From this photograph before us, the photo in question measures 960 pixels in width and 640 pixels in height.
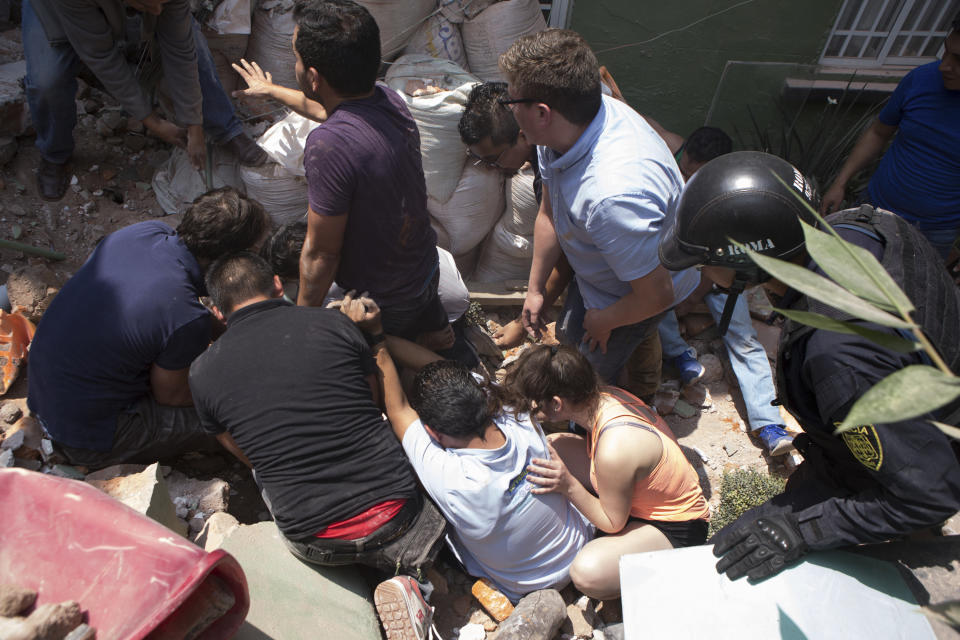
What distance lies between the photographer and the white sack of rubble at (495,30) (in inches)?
139

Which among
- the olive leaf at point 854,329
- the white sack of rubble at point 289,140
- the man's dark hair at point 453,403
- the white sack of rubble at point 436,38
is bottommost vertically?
the man's dark hair at point 453,403

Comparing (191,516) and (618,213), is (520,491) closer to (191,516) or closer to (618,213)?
(618,213)

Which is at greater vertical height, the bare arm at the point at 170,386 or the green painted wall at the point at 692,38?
the green painted wall at the point at 692,38

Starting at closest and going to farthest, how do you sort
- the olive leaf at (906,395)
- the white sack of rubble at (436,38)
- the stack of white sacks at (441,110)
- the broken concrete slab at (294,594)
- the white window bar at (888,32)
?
the olive leaf at (906,395) → the broken concrete slab at (294,594) → the stack of white sacks at (441,110) → the white sack of rubble at (436,38) → the white window bar at (888,32)

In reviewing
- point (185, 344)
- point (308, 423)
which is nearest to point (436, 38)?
point (185, 344)

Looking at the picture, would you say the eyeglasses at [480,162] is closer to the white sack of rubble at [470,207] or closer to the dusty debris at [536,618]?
the white sack of rubble at [470,207]

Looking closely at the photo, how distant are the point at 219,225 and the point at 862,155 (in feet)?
11.5

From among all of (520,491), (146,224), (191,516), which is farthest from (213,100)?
(520,491)

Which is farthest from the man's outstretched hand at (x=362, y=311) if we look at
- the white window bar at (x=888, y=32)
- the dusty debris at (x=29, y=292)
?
the white window bar at (x=888, y=32)

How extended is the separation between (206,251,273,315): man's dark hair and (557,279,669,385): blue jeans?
139cm

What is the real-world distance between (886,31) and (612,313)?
3818mm

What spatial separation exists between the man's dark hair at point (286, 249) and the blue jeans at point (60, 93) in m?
1.15


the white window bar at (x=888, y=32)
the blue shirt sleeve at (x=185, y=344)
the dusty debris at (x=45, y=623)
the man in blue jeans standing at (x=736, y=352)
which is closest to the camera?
the dusty debris at (x=45, y=623)

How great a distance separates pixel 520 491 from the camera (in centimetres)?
210
